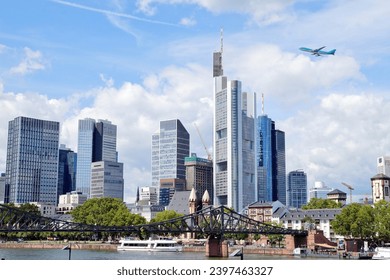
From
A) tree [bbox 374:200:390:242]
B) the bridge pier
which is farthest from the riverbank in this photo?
tree [bbox 374:200:390:242]

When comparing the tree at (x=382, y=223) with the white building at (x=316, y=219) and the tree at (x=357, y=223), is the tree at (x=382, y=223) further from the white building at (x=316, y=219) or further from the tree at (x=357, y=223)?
the white building at (x=316, y=219)

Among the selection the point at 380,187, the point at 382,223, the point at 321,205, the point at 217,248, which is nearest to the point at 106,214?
the point at 217,248

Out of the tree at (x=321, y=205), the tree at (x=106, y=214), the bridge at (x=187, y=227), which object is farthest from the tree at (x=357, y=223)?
the tree at (x=106, y=214)

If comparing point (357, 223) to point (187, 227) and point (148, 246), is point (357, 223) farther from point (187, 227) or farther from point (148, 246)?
point (148, 246)

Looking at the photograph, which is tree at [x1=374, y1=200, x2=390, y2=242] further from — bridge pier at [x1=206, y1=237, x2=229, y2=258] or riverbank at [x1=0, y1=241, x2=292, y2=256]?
bridge pier at [x1=206, y1=237, x2=229, y2=258]
